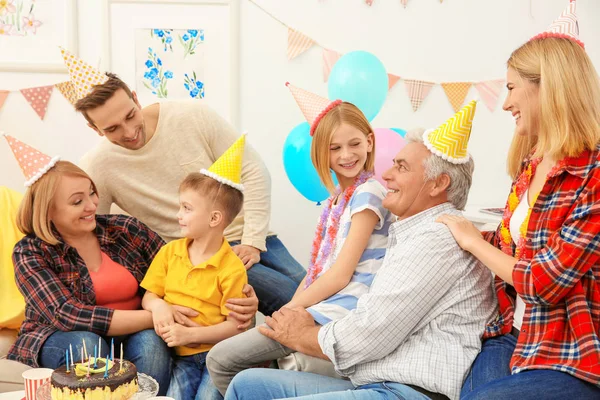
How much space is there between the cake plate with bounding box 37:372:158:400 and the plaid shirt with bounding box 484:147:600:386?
1031 millimetres

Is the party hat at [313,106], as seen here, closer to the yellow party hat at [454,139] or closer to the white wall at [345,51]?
the yellow party hat at [454,139]

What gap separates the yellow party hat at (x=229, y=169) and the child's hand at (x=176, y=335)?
1.76 ft

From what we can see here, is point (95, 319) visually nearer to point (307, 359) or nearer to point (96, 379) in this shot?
point (96, 379)

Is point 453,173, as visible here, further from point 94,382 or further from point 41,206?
point 41,206

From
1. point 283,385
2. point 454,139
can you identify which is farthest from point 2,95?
point 454,139

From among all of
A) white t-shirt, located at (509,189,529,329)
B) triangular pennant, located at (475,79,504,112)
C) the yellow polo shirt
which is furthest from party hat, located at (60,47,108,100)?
triangular pennant, located at (475,79,504,112)

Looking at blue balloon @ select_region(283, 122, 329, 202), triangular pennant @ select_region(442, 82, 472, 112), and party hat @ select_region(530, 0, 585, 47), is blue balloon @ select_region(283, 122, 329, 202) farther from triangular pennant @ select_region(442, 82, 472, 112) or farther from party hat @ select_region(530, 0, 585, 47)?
party hat @ select_region(530, 0, 585, 47)

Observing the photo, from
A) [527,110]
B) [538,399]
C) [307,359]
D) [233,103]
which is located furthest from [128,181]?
[538,399]

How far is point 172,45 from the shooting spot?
3619 millimetres

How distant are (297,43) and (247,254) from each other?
144 centimetres

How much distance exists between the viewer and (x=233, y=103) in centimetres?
368

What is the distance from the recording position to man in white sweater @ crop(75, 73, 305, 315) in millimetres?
2812

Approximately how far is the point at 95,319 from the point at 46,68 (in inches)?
69.9

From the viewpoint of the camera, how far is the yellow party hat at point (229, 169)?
2.41 metres
